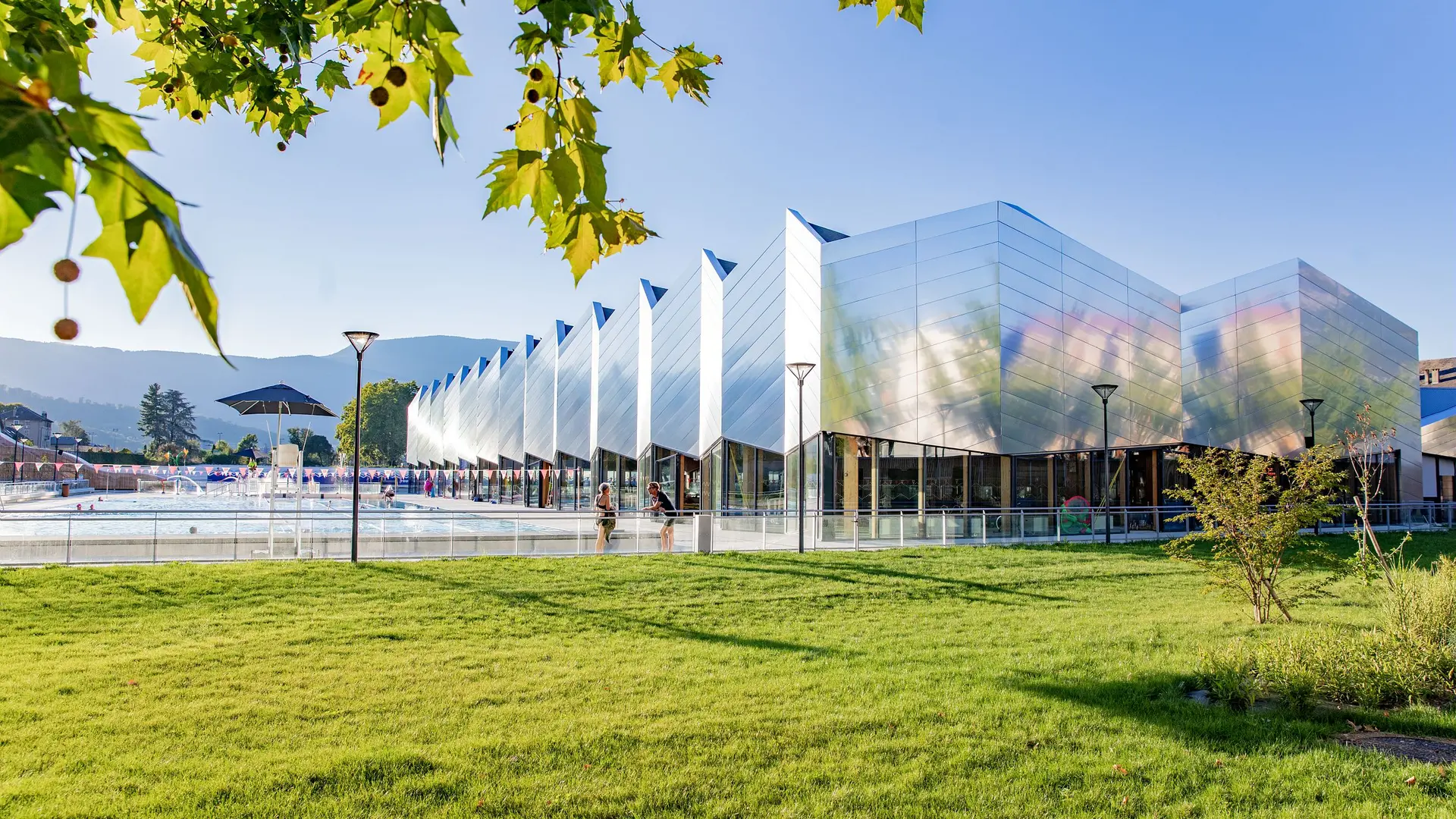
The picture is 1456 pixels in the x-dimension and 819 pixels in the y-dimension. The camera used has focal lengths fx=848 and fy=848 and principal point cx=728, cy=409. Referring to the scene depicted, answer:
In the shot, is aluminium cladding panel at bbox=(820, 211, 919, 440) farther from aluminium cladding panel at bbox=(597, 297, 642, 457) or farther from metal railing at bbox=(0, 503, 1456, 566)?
aluminium cladding panel at bbox=(597, 297, 642, 457)

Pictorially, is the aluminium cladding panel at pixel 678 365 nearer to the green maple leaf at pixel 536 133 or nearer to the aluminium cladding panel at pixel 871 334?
the aluminium cladding panel at pixel 871 334

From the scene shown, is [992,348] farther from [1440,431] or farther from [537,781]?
[1440,431]

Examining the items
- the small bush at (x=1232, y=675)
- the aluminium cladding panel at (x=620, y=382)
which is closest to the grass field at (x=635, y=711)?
the small bush at (x=1232, y=675)

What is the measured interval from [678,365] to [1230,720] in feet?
99.2

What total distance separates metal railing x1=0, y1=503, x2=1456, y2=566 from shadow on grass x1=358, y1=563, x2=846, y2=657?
221 cm

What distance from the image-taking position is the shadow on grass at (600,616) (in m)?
9.55

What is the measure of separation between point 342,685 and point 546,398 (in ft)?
147

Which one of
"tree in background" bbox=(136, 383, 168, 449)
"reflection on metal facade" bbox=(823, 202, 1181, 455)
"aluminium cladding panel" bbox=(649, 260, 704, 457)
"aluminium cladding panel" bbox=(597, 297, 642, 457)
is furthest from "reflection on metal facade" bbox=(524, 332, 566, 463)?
"tree in background" bbox=(136, 383, 168, 449)

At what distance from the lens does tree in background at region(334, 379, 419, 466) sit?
114 m

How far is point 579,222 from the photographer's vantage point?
2789 millimetres

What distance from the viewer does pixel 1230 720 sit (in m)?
6.25

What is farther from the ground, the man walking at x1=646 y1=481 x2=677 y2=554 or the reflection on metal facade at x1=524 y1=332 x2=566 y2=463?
the reflection on metal facade at x1=524 y1=332 x2=566 y2=463

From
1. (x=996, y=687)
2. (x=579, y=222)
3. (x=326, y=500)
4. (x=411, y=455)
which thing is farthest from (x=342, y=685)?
(x=411, y=455)

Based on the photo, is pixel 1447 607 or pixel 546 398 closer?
pixel 1447 607
